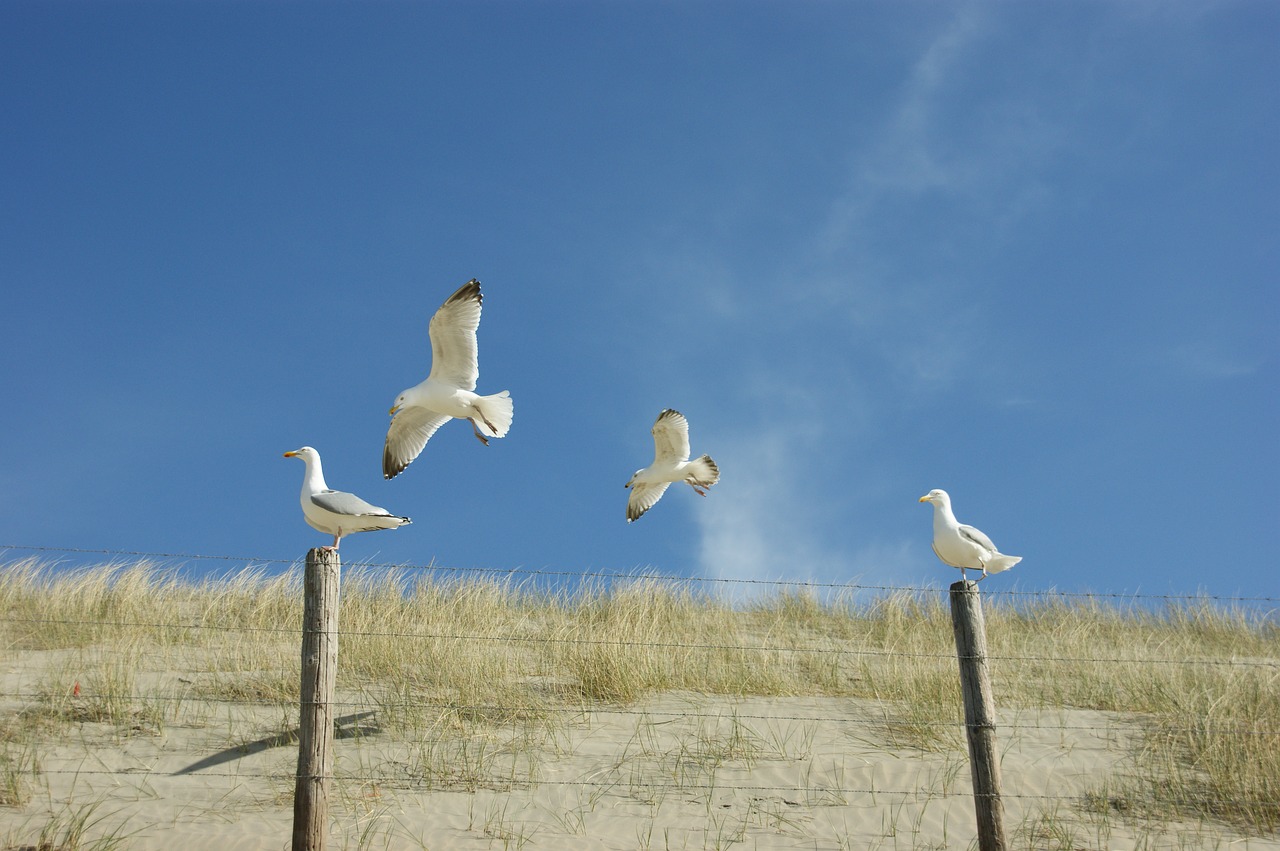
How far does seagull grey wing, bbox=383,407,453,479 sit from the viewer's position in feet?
40.0

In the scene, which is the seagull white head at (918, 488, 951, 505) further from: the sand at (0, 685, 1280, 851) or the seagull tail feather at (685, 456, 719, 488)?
the seagull tail feather at (685, 456, 719, 488)

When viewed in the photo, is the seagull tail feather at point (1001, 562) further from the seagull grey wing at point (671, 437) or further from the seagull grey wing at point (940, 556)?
the seagull grey wing at point (671, 437)

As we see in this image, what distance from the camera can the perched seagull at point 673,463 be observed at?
13.0 m

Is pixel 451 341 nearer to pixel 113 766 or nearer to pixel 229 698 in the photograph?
pixel 229 698

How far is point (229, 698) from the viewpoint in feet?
30.1

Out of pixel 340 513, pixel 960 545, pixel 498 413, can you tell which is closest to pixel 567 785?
pixel 340 513

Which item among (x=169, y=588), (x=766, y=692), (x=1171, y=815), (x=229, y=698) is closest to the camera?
(x=1171, y=815)

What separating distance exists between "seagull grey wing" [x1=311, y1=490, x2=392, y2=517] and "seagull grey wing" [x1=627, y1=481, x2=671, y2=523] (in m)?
5.90

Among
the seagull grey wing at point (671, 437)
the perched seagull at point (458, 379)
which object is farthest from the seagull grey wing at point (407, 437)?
the seagull grey wing at point (671, 437)

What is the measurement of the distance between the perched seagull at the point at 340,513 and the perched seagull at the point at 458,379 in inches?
98.5

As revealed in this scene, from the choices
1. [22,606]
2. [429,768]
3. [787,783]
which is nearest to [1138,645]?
[787,783]

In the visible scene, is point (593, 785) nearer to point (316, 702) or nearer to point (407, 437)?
point (316, 702)

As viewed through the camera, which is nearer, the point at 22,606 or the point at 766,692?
the point at 766,692

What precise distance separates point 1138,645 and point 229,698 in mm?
10643
